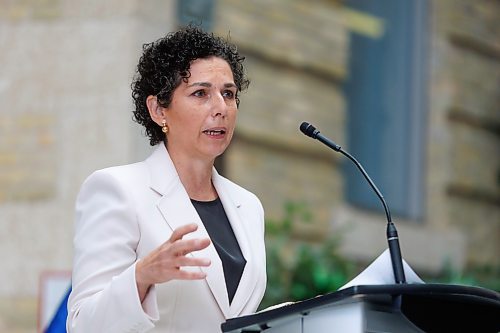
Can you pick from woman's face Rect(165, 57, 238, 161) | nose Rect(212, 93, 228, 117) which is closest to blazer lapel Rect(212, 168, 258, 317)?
woman's face Rect(165, 57, 238, 161)

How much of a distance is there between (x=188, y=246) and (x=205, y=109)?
551 millimetres

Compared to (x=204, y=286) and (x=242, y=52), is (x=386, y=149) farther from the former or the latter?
(x=204, y=286)

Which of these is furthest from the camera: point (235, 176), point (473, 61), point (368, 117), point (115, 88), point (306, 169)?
point (473, 61)

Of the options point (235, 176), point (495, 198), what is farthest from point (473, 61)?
point (235, 176)

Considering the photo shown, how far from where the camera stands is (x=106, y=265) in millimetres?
3162

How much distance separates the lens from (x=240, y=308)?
10.9 ft

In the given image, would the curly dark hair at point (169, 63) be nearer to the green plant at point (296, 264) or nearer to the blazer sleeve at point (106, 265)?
the blazer sleeve at point (106, 265)

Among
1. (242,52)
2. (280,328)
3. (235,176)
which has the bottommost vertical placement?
(280,328)

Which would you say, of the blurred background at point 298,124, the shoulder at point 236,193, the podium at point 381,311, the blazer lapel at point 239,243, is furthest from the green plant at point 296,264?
the podium at point 381,311

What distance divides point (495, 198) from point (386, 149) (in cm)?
107

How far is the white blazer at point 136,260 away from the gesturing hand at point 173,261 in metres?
0.06

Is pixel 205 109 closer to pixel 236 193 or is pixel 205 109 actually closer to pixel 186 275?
pixel 236 193

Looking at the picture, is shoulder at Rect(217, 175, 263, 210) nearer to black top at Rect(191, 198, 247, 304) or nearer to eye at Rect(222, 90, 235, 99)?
black top at Rect(191, 198, 247, 304)

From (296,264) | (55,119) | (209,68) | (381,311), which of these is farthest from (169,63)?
(296,264)
